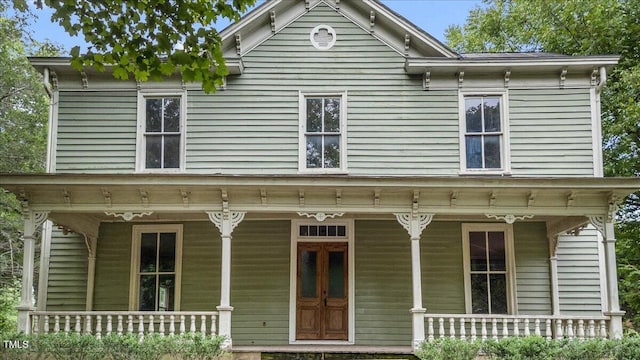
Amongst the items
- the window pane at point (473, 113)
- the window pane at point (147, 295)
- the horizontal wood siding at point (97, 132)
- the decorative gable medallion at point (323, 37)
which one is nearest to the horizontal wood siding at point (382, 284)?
the window pane at point (473, 113)

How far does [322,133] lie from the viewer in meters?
11.8

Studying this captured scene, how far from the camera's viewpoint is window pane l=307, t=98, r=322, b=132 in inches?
468

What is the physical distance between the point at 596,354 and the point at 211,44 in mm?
6807

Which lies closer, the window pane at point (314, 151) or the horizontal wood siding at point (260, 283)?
the horizontal wood siding at point (260, 283)

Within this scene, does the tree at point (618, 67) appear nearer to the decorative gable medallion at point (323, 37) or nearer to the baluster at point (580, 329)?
the baluster at point (580, 329)

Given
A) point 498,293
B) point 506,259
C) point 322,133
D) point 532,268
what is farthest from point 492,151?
point 322,133

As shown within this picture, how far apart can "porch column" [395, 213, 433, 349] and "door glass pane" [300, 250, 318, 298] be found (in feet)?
7.88

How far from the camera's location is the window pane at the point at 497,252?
449 inches

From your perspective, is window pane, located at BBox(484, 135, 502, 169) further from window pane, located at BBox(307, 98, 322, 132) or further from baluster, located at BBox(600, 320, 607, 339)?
baluster, located at BBox(600, 320, 607, 339)

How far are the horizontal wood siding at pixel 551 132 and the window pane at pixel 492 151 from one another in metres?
0.28

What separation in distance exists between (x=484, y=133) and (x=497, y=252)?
91.0 inches

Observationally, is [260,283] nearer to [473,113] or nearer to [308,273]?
[308,273]

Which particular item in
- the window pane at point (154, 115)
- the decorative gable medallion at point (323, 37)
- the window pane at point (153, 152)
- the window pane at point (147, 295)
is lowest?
the window pane at point (147, 295)

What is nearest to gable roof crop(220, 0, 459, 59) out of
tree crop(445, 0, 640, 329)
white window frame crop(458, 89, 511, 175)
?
white window frame crop(458, 89, 511, 175)
